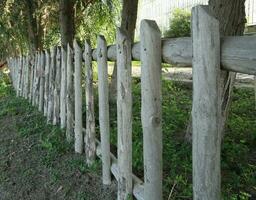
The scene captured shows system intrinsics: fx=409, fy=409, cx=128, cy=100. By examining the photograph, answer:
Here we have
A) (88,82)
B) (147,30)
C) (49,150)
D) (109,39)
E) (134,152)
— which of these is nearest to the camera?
(147,30)

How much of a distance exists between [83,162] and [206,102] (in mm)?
2706

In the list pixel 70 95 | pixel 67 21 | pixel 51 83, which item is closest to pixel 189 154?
pixel 70 95

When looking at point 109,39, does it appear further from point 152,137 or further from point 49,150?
point 152,137

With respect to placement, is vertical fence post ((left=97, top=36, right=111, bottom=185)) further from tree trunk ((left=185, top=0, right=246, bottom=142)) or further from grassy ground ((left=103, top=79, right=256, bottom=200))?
tree trunk ((left=185, top=0, right=246, bottom=142))

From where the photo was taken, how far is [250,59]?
6.16 ft

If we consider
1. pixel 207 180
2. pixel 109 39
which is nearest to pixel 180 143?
pixel 207 180

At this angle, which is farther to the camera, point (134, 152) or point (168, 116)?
point (168, 116)

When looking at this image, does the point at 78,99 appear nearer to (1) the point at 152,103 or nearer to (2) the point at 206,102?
(1) the point at 152,103

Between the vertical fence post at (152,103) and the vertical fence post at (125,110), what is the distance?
450 mm

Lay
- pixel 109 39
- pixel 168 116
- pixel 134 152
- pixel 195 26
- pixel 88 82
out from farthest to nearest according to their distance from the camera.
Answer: pixel 109 39 → pixel 168 116 → pixel 88 82 → pixel 134 152 → pixel 195 26

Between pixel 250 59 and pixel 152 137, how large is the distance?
44.1 inches

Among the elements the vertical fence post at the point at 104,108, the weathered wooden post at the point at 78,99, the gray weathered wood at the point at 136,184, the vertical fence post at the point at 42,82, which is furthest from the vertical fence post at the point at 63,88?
the gray weathered wood at the point at 136,184

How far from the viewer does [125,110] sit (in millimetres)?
3355

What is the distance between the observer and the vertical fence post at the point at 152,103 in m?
2.73
